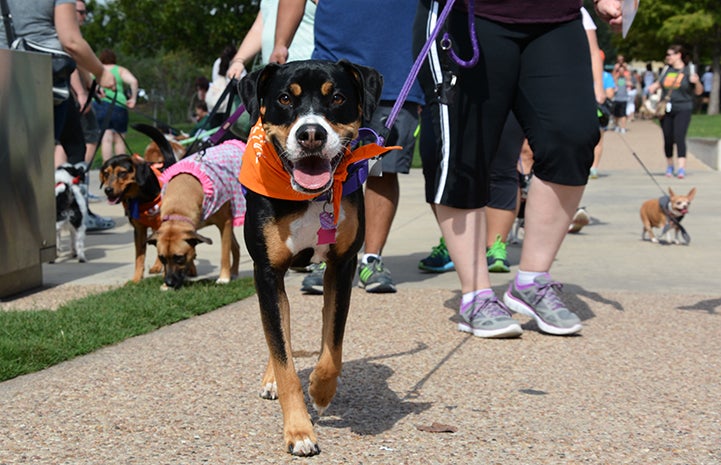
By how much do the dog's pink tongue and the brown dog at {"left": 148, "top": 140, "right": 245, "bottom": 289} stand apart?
3392 millimetres

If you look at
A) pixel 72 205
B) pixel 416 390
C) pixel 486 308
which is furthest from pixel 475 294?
pixel 72 205

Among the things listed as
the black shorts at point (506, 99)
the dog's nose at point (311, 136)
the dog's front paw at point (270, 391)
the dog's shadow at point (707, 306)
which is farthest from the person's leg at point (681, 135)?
the dog's nose at point (311, 136)

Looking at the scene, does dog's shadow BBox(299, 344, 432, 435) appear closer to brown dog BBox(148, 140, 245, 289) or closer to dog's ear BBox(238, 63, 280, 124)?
dog's ear BBox(238, 63, 280, 124)

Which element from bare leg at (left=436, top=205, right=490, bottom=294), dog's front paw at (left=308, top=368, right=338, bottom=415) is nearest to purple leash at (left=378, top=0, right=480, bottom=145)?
bare leg at (left=436, top=205, right=490, bottom=294)

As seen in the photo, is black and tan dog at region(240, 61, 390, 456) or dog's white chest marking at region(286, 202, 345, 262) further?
dog's white chest marking at region(286, 202, 345, 262)

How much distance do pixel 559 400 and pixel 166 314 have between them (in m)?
2.52

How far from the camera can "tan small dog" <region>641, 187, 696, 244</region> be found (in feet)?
28.6

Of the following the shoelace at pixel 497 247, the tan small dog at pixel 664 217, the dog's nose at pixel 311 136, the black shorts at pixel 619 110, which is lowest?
the black shorts at pixel 619 110

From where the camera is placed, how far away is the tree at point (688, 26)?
161 ft

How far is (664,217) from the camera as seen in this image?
8906 millimetres

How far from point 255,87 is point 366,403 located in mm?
1258

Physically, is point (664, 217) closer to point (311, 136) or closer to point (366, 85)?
point (366, 85)

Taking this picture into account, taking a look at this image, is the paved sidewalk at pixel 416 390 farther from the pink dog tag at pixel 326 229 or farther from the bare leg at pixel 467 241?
the pink dog tag at pixel 326 229

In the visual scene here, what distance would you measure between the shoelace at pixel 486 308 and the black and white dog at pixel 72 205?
4353 mm
